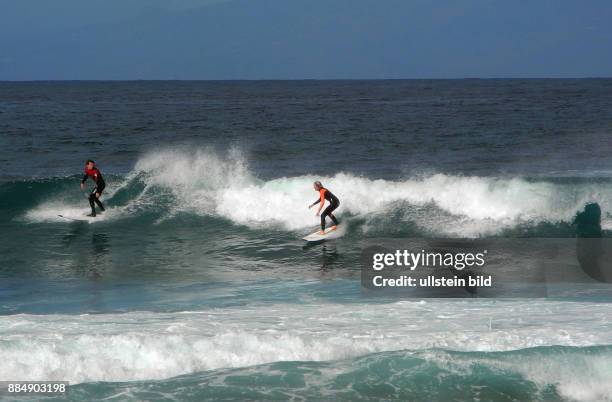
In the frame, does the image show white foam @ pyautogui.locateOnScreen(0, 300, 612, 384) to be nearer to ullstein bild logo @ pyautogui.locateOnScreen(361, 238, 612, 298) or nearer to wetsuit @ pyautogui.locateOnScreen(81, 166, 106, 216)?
ullstein bild logo @ pyautogui.locateOnScreen(361, 238, 612, 298)

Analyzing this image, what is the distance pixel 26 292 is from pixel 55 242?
4712 millimetres

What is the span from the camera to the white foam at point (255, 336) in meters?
10.3

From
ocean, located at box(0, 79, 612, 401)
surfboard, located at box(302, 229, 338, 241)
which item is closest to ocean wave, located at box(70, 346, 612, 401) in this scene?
ocean, located at box(0, 79, 612, 401)

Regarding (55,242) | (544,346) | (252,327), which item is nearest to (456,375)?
(544,346)

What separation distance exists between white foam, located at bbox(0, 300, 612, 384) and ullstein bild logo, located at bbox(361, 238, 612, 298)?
1.51 metres

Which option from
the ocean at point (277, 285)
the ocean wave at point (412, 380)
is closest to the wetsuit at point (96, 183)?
the ocean at point (277, 285)

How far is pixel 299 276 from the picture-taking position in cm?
1586

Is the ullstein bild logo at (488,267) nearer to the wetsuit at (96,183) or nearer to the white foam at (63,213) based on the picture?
the wetsuit at (96,183)

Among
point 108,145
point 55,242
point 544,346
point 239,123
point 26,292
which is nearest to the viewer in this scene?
point 544,346

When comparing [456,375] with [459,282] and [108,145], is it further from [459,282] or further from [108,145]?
[108,145]

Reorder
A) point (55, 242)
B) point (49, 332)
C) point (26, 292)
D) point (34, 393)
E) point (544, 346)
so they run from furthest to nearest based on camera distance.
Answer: point (55, 242) → point (26, 292) → point (49, 332) → point (544, 346) → point (34, 393)

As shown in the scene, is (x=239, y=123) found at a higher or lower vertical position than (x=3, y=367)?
higher

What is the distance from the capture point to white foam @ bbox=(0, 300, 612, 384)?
10336 millimetres

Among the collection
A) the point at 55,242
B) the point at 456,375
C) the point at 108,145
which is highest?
the point at 108,145
